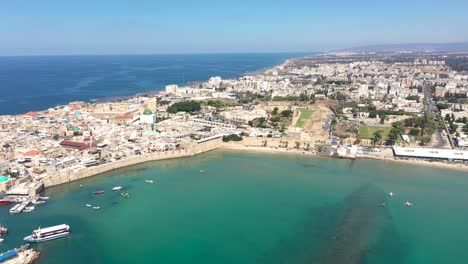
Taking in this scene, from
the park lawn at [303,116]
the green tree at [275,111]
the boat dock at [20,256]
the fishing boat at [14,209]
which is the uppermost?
the green tree at [275,111]

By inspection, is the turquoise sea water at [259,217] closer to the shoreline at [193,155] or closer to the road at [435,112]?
the shoreline at [193,155]

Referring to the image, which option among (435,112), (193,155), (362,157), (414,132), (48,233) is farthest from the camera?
(435,112)

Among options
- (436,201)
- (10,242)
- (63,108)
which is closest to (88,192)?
(10,242)

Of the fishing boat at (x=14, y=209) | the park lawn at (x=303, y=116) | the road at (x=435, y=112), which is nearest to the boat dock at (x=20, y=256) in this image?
the fishing boat at (x=14, y=209)

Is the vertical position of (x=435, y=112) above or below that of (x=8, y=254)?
above

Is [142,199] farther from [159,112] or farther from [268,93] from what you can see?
[268,93]

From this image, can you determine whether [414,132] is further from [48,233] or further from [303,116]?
[48,233]

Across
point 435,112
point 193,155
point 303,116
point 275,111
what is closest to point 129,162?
point 193,155
